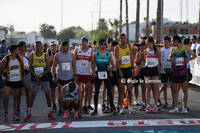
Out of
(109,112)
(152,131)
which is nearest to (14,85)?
(109,112)

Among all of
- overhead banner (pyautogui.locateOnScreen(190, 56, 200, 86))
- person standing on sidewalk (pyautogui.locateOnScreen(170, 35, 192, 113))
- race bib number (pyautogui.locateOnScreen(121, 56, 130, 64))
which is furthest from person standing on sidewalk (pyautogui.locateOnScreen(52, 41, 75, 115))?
overhead banner (pyautogui.locateOnScreen(190, 56, 200, 86))

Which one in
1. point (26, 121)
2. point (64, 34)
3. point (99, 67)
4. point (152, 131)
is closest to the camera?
point (152, 131)

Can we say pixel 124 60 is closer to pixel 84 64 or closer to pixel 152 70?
pixel 152 70

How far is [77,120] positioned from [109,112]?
4.91ft

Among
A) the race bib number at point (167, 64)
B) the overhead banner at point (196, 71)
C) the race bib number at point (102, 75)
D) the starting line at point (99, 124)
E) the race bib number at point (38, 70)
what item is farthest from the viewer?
the overhead banner at point (196, 71)

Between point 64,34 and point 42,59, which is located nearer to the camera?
point 42,59

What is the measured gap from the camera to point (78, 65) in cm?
1033

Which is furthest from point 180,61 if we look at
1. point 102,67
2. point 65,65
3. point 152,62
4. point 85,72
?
point 65,65

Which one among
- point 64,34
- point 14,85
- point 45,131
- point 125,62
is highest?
point 64,34

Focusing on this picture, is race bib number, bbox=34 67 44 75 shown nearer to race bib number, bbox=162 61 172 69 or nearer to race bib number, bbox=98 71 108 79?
race bib number, bbox=98 71 108 79

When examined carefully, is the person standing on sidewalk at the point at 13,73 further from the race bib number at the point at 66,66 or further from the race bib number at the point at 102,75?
the race bib number at the point at 102,75

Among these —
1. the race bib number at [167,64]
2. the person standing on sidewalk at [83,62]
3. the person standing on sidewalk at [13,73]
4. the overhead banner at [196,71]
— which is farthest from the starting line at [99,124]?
the overhead banner at [196,71]

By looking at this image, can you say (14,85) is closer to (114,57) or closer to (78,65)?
(78,65)

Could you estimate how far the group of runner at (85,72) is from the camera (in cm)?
969
